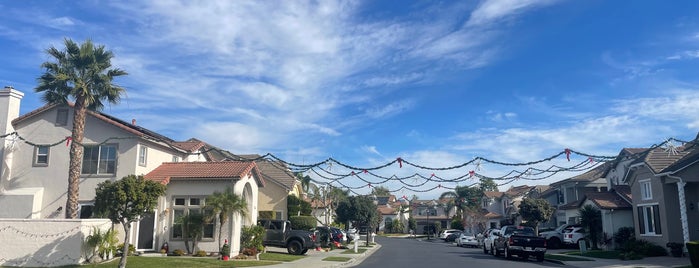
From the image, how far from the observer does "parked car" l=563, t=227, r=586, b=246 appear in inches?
1483

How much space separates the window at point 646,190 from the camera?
2873cm

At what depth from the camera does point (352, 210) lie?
167ft

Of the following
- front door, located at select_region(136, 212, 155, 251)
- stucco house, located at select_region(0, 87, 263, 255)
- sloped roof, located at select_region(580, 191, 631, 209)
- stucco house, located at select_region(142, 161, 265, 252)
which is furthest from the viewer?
sloped roof, located at select_region(580, 191, 631, 209)

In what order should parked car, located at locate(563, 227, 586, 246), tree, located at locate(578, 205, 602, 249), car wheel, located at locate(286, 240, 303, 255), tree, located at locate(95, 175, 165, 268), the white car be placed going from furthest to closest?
the white car, parked car, located at locate(563, 227, 586, 246), tree, located at locate(578, 205, 602, 249), car wheel, located at locate(286, 240, 303, 255), tree, located at locate(95, 175, 165, 268)

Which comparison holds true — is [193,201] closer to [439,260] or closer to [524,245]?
[439,260]

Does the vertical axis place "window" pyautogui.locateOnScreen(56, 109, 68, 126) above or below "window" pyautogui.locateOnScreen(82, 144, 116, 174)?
above

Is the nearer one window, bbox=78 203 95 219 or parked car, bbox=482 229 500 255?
window, bbox=78 203 95 219

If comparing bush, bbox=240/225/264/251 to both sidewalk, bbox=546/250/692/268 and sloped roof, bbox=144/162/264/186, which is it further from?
sidewalk, bbox=546/250/692/268

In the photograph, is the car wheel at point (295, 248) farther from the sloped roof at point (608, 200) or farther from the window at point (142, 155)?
the sloped roof at point (608, 200)

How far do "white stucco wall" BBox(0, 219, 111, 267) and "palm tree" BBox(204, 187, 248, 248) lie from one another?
16.9ft

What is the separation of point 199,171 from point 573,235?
87.7ft

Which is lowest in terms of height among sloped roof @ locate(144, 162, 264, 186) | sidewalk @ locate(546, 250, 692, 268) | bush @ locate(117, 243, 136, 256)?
sidewalk @ locate(546, 250, 692, 268)

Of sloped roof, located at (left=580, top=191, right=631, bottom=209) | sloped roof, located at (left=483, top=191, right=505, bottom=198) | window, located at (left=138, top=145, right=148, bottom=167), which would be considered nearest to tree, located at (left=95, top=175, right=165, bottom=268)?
window, located at (left=138, top=145, right=148, bottom=167)

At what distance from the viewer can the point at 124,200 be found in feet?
60.5
